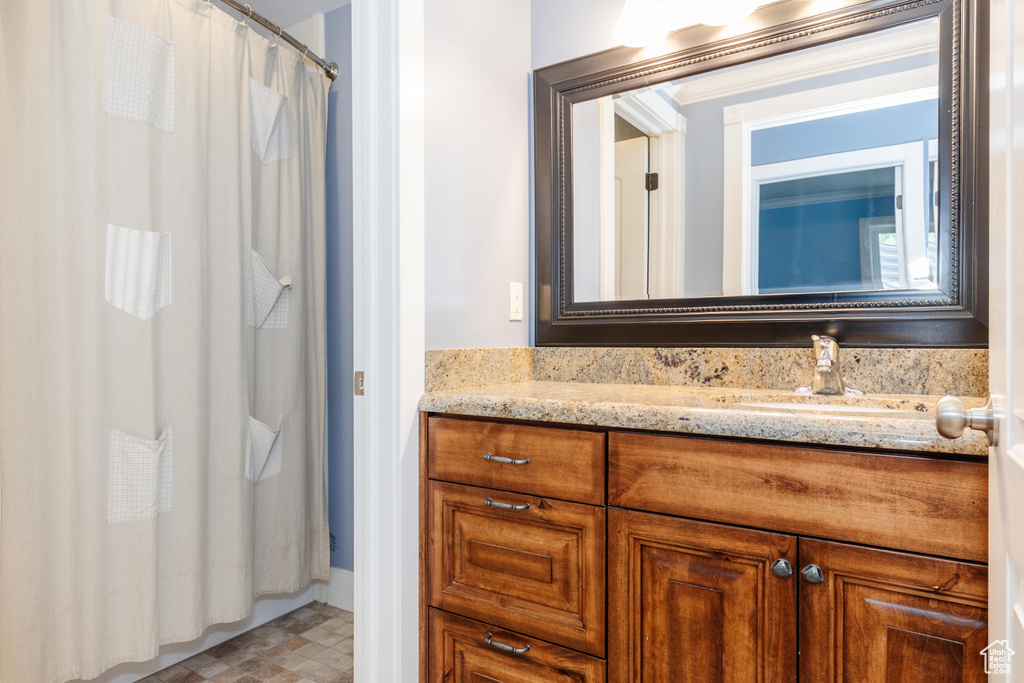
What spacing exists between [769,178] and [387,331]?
994 millimetres

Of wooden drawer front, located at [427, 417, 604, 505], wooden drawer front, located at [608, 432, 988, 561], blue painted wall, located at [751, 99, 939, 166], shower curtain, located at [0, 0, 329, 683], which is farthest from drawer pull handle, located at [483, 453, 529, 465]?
shower curtain, located at [0, 0, 329, 683]

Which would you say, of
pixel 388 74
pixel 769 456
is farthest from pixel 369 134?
pixel 769 456

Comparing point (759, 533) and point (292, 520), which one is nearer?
point (759, 533)

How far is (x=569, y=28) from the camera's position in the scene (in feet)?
5.32

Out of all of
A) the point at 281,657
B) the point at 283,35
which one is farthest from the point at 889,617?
the point at 283,35

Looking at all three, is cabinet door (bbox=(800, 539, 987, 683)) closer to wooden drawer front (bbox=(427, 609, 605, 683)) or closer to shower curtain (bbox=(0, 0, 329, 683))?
wooden drawer front (bbox=(427, 609, 605, 683))

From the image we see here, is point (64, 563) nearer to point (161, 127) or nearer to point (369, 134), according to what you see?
point (161, 127)

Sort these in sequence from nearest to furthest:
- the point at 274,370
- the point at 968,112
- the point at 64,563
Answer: the point at 968,112
the point at 64,563
the point at 274,370

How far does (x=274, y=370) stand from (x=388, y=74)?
3.81ft

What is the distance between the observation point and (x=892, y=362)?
1.20 m

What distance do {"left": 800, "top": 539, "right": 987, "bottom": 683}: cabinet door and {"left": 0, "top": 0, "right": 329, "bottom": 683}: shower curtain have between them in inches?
63.8

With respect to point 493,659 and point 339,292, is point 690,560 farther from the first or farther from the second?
point 339,292

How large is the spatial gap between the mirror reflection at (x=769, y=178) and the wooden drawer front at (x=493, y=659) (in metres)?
0.90

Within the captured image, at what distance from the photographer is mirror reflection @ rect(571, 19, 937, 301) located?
1198 mm
